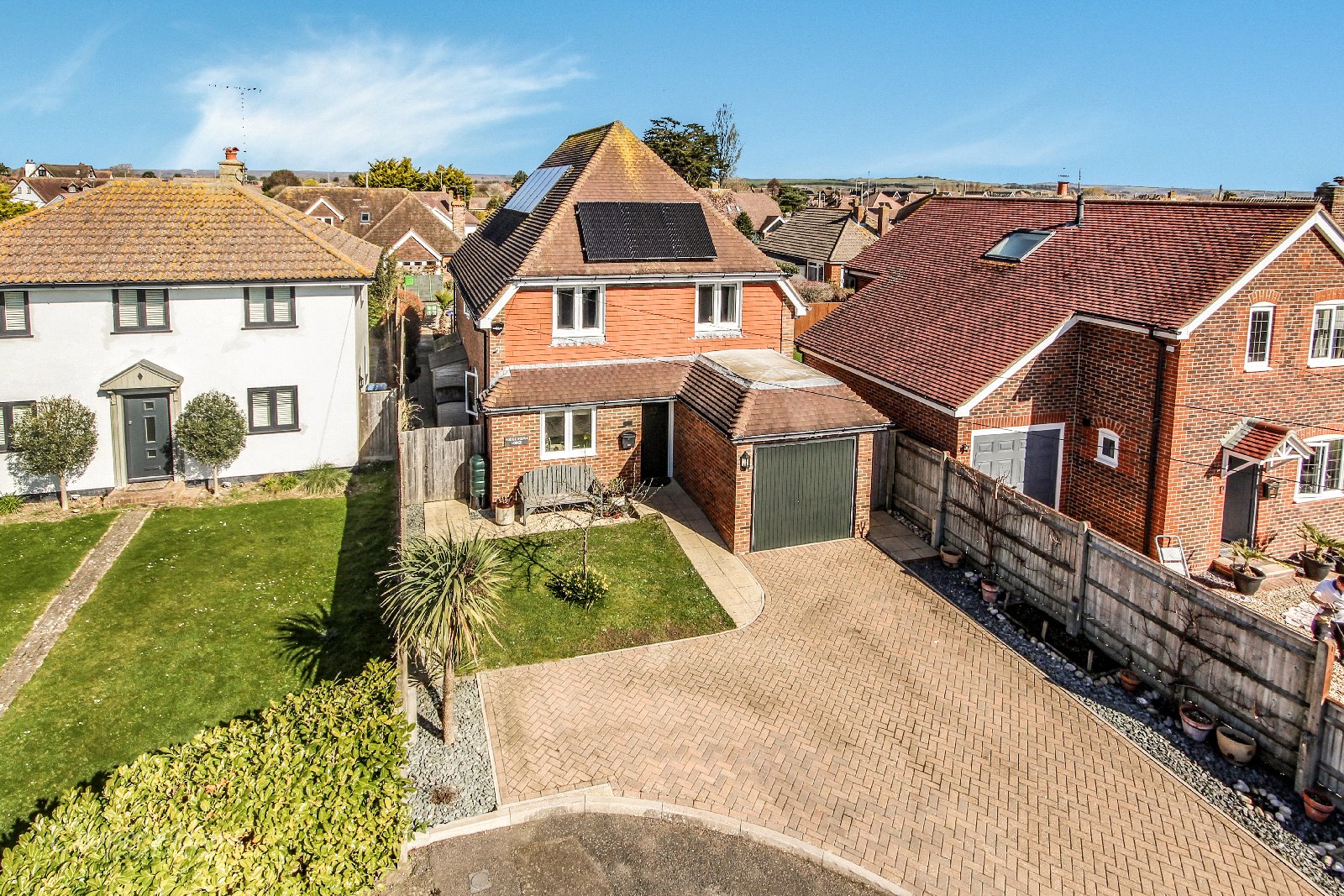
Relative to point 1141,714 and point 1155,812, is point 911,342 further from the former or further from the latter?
point 1155,812

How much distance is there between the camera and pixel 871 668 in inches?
553

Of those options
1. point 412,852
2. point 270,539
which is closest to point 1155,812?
point 412,852

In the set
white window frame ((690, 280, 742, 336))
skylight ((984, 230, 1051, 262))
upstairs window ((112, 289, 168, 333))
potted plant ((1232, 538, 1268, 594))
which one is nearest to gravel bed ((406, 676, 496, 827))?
white window frame ((690, 280, 742, 336))

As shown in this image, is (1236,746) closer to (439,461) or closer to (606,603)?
(606,603)

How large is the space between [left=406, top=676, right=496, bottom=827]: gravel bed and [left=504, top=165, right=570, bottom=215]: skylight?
Answer: 16084 mm

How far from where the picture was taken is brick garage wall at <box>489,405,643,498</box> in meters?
19.8

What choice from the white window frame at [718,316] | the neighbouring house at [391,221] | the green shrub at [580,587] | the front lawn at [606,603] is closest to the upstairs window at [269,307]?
the front lawn at [606,603]

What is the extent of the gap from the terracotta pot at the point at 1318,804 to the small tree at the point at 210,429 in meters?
22.7

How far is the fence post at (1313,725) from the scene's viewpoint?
10.6m

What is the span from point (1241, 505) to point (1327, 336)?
3868 millimetres

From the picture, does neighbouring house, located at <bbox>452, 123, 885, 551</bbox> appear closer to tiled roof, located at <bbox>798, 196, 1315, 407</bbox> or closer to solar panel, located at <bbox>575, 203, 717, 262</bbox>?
solar panel, located at <bbox>575, 203, 717, 262</bbox>

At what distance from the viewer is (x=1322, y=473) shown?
18703 millimetres

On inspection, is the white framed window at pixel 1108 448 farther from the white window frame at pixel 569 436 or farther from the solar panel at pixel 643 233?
the white window frame at pixel 569 436

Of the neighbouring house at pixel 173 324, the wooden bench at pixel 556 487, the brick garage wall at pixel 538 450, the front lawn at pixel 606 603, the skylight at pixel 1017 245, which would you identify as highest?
the skylight at pixel 1017 245
